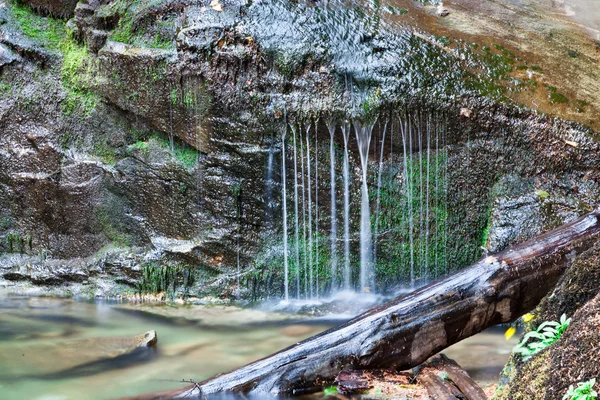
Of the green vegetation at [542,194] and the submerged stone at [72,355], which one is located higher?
the green vegetation at [542,194]

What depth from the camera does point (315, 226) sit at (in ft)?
22.5

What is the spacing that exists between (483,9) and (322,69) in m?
2.75

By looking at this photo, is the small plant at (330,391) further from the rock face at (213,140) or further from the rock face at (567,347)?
the rock face at (213,140)

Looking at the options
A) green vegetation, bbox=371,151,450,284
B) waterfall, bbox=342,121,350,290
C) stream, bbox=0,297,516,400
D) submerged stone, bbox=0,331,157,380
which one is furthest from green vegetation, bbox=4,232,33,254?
green vegetation, bbox=371,151,450,284

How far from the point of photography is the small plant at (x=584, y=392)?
179cm

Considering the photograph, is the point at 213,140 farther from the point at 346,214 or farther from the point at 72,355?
the point at 72,355

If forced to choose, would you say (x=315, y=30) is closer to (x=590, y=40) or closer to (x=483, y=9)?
(x=483, y=9)

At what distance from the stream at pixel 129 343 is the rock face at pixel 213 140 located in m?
0.53

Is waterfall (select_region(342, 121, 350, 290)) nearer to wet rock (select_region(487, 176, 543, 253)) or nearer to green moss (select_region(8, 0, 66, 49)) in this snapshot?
wet rock (select_region(487, 176, 543, 253))

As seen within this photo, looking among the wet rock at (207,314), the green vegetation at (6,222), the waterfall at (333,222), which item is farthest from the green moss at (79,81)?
the waterfall at (333,222)

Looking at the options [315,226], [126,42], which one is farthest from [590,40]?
[126,42]

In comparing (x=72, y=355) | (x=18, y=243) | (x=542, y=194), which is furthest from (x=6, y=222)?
(x=542, y=194)

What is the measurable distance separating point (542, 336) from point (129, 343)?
4.01 m

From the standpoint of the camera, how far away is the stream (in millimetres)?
4613
